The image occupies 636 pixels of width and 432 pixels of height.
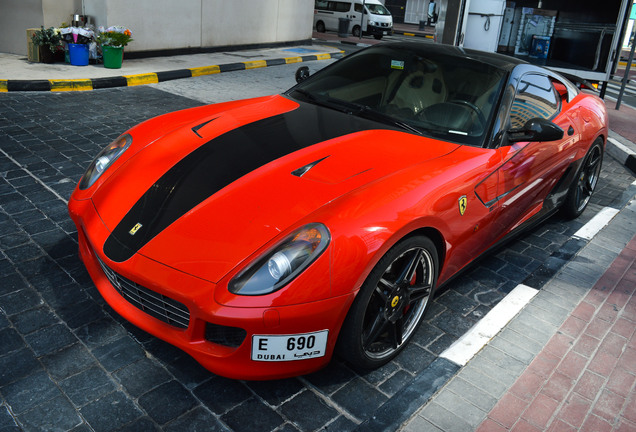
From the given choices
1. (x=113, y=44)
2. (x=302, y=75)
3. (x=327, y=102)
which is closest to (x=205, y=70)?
(x=113, y=44)

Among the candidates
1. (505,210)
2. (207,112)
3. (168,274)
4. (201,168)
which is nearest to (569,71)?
(505,210)

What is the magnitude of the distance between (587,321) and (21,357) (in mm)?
Answer: 3149

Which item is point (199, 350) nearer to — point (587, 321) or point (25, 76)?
point (587, 321)

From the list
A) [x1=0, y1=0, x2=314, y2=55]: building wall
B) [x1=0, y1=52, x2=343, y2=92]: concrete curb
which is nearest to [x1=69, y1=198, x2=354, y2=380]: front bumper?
[x1=0, y1=52, x2=343, y2=92]: concrete curb

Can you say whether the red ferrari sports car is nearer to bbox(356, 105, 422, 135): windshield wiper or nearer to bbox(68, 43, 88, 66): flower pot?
bbox(356, 105, 422, 135): windshield wiper

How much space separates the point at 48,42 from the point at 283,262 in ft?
31.0

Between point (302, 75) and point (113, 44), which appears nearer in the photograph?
point (302, 75)

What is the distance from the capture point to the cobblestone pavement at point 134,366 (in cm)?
248

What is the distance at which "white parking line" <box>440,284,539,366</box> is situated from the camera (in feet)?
10.0

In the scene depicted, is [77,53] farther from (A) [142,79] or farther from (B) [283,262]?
(B) [283,262]

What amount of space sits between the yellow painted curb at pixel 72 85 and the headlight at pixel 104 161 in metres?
5.76

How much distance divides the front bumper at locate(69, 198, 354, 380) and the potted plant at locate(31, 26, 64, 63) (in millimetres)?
8805

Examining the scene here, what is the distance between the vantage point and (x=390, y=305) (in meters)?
2.79

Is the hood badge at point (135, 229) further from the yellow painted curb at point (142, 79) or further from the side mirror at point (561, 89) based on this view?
the yellow painted curb at point (142, 79)
